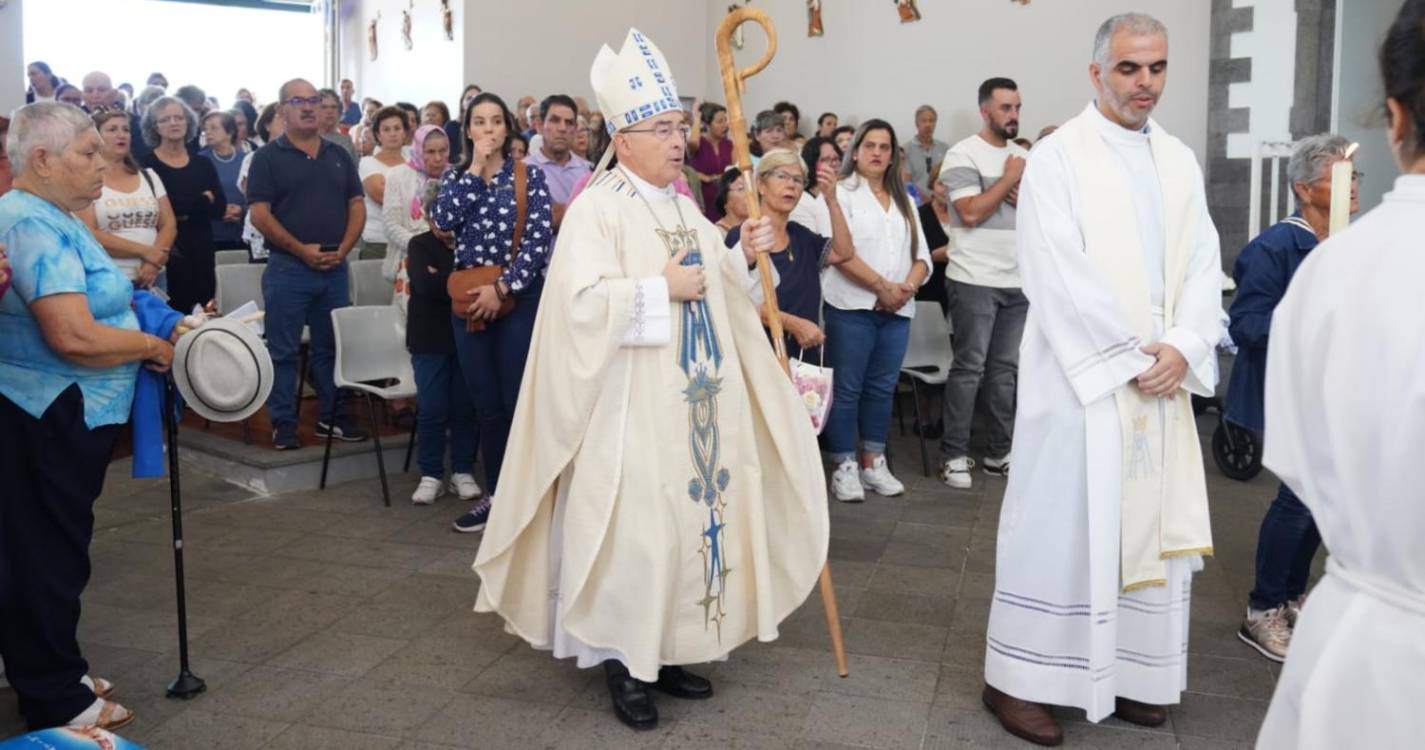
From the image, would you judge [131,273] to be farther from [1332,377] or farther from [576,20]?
[576,20]

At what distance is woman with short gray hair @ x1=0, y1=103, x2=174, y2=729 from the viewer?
3242 millimetres

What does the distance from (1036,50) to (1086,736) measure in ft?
29.4

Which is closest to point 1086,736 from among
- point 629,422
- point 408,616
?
point 629,422

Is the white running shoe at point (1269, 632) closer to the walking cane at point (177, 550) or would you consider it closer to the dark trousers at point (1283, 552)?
the dark trousers at point (1283, 552)

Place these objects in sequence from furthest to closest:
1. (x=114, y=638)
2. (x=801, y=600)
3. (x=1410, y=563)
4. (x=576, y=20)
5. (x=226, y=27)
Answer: (x=226, y=27)
(x=576, y=20)
(x=114, y=638)
(x=801, y=600)
(x=1410, y=563)

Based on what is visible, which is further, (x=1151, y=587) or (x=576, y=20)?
(x=576, y=20)

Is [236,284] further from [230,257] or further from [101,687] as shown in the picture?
[101,687]

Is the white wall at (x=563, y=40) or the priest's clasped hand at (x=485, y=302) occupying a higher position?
the white wall at (x=563, y=40)

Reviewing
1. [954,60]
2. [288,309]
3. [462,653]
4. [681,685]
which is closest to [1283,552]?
[681,685]

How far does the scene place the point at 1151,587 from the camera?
3424 millimetres

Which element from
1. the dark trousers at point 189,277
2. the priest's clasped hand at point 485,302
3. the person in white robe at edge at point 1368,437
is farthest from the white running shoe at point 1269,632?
the dark trousers at point 189,277

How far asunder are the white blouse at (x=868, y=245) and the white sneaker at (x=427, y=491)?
6.09 ft

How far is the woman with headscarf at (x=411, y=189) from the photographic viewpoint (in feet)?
22.1

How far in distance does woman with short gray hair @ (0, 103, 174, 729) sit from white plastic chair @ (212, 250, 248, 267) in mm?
4687
